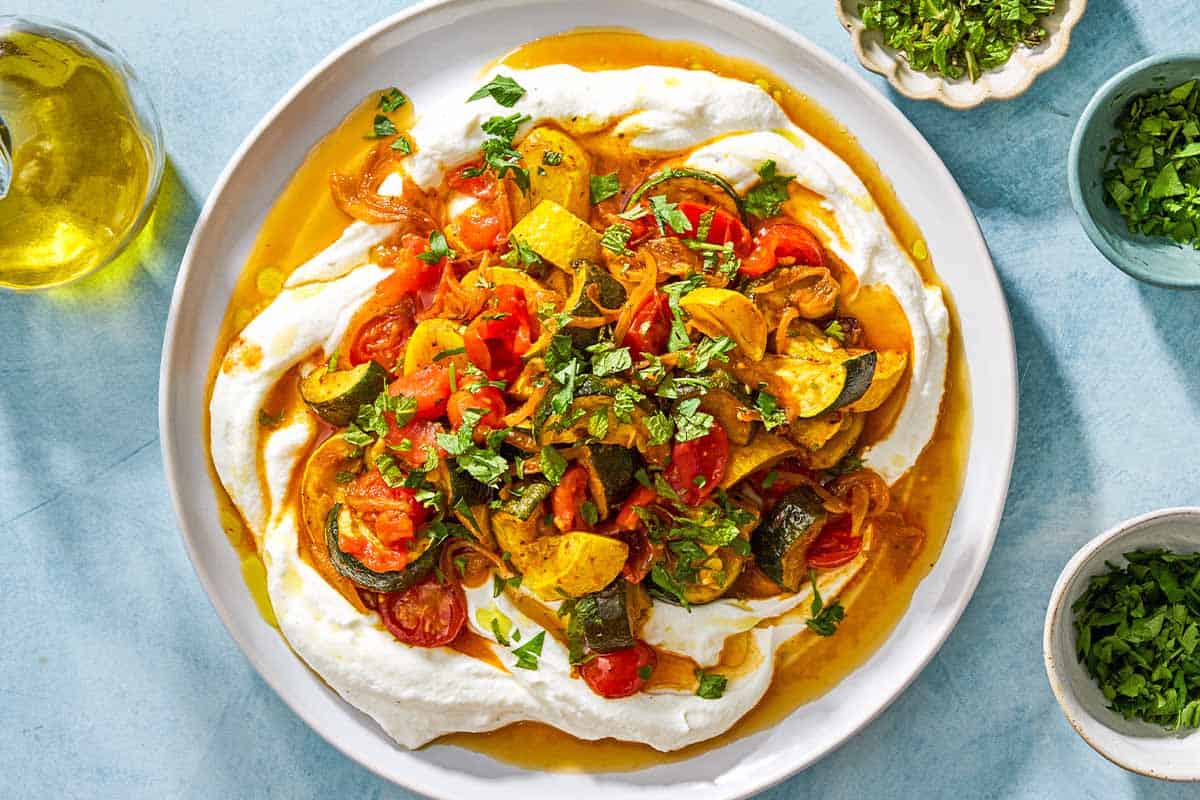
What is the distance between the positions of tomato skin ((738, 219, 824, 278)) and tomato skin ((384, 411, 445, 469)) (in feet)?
4.63

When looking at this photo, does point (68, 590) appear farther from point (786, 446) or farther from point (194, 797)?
point (786, 446)

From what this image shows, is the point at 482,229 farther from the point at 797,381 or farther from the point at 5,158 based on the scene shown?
the point at 5,158

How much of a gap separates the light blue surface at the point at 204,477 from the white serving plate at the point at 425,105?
1.01 feet

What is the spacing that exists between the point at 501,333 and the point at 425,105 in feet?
3.71

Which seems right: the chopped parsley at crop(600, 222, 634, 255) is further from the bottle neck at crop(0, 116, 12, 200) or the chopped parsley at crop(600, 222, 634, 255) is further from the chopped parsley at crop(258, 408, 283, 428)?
the bottle neck at crop(0, 116, 12, 200)

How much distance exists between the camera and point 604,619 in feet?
13.5

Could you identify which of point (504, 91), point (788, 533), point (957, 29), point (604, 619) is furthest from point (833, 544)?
point (504, 91)

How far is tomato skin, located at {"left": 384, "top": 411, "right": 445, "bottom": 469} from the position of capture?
162 inches

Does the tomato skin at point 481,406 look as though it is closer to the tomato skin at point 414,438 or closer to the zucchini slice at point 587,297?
the tomato skin at point 414,438

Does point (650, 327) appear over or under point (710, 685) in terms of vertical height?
over

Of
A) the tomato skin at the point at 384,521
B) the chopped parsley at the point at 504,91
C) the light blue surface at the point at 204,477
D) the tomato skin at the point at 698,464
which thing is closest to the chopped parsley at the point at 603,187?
the chopped parsley at the point at 504,91

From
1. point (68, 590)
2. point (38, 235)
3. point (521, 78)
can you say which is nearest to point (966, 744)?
point (521, 78)

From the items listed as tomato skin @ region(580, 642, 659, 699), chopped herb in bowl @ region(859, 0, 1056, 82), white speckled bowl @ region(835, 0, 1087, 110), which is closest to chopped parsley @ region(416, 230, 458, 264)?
tomato skin @ region(580, 642, 659, 699)

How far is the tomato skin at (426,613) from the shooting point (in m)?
4.36
